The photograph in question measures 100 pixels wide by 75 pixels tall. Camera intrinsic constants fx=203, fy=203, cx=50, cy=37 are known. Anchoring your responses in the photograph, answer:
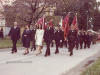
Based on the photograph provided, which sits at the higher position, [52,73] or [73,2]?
[73,2]

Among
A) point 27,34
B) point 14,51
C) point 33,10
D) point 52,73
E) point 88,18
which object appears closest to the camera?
point 52,73

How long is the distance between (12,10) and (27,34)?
1181 cm

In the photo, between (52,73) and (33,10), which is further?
(33,10)

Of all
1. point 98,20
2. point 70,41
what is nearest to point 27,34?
point 70,41

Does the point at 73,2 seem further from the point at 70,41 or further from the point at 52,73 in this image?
the point at 52,73

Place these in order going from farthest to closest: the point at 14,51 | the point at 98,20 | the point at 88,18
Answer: the point at 98,20 → the point at 88,18 → the point at 14,51

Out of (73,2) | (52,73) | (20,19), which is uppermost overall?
(73,2)

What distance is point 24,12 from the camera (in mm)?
23406

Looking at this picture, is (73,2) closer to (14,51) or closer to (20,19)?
(20,19)

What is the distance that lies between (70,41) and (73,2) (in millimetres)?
12242

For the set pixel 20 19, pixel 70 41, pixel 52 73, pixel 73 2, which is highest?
pixel 73 2

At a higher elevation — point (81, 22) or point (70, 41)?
point (81, 22)

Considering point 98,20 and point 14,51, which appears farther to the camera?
point 98,20

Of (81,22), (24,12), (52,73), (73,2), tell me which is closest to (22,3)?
(24,12)
